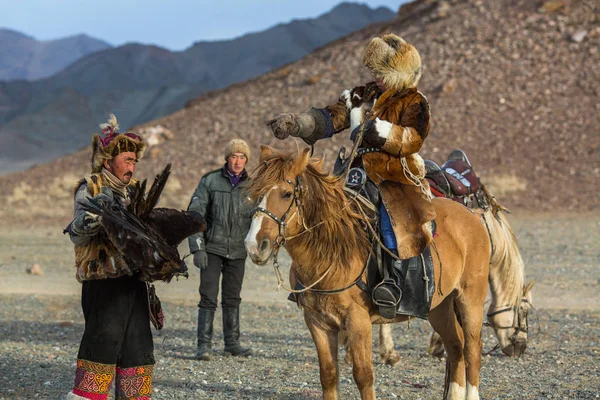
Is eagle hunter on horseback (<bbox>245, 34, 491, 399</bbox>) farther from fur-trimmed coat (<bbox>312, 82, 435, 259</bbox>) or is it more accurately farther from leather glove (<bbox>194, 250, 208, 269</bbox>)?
leather glove (<bbox>194, 250, 208, 269</bbox>)

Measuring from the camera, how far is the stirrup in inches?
224

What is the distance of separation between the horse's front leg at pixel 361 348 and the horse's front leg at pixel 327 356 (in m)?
0.16

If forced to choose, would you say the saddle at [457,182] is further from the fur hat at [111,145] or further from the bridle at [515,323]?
the fur hat at [111,145]

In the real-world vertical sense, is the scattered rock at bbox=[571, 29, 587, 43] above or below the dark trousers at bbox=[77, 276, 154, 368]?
above

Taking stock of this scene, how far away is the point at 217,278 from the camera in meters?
8.91

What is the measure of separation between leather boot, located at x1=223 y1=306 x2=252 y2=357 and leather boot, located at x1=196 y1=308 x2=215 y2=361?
198 mm

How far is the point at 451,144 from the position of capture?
2923 cm

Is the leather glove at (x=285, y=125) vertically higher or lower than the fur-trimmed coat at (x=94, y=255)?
higher

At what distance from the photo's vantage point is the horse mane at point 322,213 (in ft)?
17.6

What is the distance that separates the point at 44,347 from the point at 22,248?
37.6 feet

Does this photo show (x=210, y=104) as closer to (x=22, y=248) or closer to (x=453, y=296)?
(x=22, y=248)

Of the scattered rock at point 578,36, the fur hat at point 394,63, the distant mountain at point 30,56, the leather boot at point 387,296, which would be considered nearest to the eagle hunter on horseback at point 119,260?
the leather boot at point 387,296

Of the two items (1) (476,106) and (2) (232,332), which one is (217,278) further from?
(1) (476,106)

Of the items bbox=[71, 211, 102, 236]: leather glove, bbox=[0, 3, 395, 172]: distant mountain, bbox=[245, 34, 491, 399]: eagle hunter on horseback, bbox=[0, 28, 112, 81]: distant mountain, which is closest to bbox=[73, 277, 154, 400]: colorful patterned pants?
bbox=[71, 211, 102, 236]: leather glove
